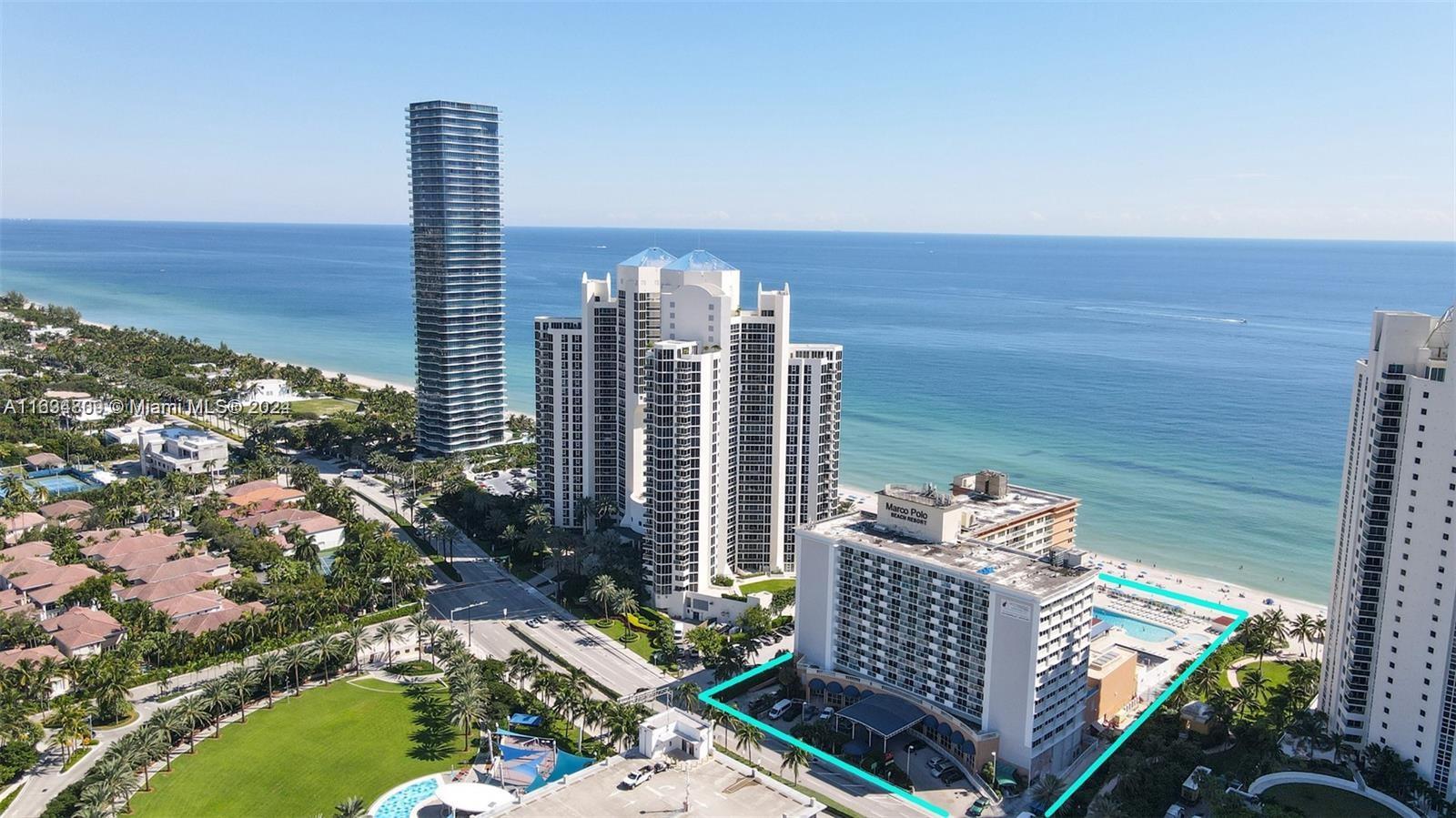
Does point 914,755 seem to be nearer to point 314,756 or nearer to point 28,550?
point 314,756

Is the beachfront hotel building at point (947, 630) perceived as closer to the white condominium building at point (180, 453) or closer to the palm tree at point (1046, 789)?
the palm tree at point (1046, 789)

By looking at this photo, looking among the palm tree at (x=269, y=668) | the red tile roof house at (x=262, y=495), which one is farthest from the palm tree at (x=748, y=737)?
the red tile roof house at (x=262, y=495)

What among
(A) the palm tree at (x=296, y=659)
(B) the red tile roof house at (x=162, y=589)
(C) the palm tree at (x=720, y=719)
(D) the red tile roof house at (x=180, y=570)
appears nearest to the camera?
(C) the palm tree at (x=720, y=719)

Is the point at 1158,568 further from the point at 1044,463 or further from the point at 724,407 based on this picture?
the point at 724,407

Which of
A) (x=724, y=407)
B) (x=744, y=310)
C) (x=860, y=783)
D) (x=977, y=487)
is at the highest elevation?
(x=744, y=310)

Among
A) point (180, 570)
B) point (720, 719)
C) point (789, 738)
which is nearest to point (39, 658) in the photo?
point (180, 570)

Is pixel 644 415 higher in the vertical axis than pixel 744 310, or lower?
lower

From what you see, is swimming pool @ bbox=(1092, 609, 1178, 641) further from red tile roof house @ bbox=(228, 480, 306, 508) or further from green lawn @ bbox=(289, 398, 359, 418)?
green lawn @ bbox=(289, 398, 359, 418)

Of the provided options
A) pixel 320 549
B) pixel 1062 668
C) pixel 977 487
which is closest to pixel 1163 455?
pixel 977 487
